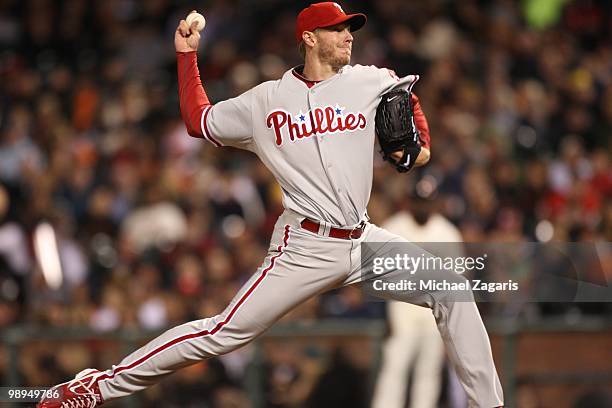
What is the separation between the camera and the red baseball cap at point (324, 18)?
18.8 ft

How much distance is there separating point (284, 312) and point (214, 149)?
666 cm

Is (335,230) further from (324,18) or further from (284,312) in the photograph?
(324,18)

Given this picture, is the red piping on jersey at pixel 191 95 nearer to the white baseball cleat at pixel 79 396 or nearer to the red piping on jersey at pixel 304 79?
the red piping on jersey at pixel 304 79

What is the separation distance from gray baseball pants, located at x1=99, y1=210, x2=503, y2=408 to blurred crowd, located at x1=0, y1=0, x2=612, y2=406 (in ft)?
12.2

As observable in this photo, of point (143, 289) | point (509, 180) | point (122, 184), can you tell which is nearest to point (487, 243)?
point (509, 180)

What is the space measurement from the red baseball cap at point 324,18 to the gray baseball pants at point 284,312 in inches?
33.4

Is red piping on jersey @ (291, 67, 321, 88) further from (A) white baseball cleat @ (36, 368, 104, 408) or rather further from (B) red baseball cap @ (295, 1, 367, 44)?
(A) white baseball cleat @ (36, 368, 104, 408)

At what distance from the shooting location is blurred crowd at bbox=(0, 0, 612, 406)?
10430 mm

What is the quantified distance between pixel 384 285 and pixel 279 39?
8.21 m

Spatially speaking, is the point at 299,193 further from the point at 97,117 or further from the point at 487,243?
the point at 97,117

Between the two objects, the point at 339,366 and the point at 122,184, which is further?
the point at 122,184

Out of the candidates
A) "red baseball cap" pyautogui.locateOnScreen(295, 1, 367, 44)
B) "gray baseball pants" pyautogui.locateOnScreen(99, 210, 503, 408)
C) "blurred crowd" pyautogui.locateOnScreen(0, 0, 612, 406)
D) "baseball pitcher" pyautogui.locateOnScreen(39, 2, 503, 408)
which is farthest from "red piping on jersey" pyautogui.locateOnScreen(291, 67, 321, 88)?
"blurred crowd" pyautogui.locateOnScreen(0, 0, 612, 406)

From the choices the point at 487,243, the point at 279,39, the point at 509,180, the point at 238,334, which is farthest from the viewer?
the point at 279,39

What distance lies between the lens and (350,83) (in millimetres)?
5789
